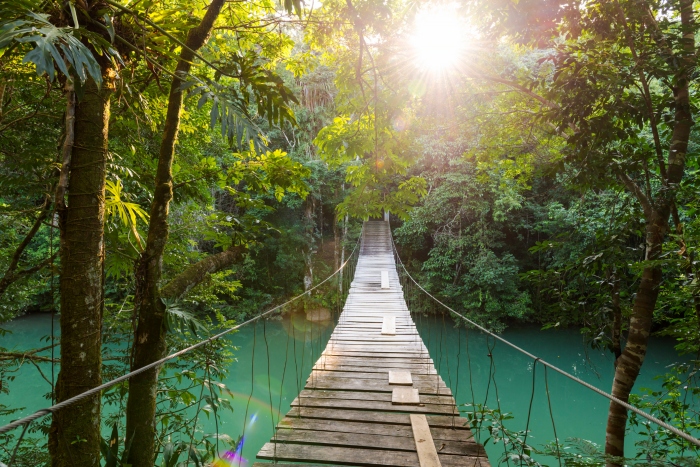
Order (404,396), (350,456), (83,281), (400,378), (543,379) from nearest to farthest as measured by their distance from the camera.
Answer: (83,281) → (350,456) → (404,396) → (400,378) → (543,379)

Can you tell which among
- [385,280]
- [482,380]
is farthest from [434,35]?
[482,380]

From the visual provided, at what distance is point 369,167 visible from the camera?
8.16 ft

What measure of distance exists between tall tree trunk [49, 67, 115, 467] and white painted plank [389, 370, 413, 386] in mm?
1482

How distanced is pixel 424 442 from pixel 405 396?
0.43 metres

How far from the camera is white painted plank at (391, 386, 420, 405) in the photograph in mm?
1877

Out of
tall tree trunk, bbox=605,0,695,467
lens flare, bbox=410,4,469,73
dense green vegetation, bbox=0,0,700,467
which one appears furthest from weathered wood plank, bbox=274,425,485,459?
lens flare, bbox=410,4,469,73

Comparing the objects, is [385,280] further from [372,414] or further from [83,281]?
[83,281]

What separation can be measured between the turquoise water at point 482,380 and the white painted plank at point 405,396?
1844mm

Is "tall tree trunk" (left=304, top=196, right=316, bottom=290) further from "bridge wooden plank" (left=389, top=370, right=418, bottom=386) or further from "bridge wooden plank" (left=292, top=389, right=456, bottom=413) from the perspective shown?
"bridge wooden plank" (left=292, top=389, right=456, bottom=413)

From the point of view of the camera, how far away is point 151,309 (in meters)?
1.30

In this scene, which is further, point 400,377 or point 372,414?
point 400,377

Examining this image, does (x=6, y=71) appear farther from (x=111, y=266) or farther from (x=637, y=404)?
(x=637, y=404)

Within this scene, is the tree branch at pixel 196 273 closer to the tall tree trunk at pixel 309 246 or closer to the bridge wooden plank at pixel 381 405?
the bridge wooden plank at pixel 381 405

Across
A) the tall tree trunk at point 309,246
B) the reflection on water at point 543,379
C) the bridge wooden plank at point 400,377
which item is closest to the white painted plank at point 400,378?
the bridge wooden plank at point 400,377
